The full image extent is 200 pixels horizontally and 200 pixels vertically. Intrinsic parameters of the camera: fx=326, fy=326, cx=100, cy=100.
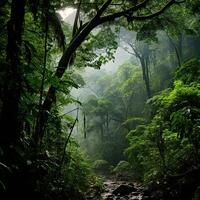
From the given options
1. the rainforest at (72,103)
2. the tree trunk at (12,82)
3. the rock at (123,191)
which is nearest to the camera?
the tree trunk at (12,82)

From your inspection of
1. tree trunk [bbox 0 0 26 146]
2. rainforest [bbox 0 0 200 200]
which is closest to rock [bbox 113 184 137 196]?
rainforest [bbox 0 0 200 200]

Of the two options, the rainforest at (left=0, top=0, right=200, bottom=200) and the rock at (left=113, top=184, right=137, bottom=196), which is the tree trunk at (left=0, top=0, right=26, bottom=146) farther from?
the rock at (left=113, top=184, right=137, bottom=196)

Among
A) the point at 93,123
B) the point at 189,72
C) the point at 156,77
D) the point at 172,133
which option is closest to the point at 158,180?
the point at 172,133

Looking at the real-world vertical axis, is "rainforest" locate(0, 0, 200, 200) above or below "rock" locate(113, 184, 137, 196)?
above

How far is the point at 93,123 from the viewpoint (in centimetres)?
3045

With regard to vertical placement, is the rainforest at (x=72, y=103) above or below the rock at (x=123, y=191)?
above

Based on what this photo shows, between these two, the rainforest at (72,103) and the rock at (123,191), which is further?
the rock at (123,191)

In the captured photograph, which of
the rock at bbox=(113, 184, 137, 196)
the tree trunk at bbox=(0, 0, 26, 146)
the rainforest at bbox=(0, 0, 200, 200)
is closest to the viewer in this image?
the tree trunk at bbox=(0, 0, 26, 146)

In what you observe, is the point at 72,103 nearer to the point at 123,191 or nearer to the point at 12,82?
the point at 123,191

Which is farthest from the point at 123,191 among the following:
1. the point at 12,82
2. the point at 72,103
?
the point at 12,82

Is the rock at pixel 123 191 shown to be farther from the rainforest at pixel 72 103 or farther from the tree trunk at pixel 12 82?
the tree trunk at pixel 12 82

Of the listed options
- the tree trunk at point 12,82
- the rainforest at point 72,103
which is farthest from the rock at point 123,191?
the tree trunk at point 12,82

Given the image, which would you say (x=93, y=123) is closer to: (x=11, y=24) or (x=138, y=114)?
(x=138, y=114)

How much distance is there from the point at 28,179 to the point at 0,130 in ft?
2.88
